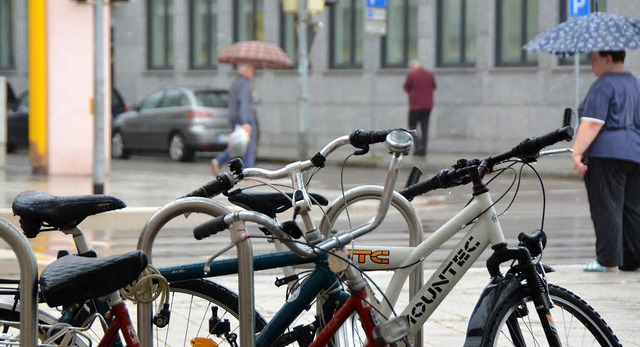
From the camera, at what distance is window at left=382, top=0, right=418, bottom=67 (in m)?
30.3

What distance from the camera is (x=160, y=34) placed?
35.9 meters

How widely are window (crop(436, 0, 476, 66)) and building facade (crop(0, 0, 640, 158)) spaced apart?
0.02 metres

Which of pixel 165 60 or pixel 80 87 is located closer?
pixel 80 87

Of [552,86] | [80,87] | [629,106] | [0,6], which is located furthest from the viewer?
[0,6]

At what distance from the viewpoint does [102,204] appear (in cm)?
455

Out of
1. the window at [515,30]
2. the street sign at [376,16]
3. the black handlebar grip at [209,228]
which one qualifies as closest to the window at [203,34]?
the window at [515,30]

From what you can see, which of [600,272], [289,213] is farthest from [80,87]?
[600,272]

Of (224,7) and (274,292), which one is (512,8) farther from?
(274,292)

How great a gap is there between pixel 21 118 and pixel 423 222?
17479mm

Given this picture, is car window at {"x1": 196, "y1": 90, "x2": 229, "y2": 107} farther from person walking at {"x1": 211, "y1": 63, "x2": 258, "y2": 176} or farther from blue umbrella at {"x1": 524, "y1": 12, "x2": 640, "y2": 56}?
blue umbrella at {"x1": 524, "y1": 12, "x2": 640, "y2": 56}

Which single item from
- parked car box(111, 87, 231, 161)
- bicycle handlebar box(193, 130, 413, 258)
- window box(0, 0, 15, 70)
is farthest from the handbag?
window box(0, 0, 15, 70)

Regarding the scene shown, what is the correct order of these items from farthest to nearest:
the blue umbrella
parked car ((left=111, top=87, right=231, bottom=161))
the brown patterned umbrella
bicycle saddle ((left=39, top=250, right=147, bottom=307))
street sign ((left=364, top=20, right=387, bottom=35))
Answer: parked car ((left=111, top=87, right=231, bottom=161)), the brown patterned umbrella, street sign ((left=364, top=20, right=387, bottom=35)), the blue umbrella, bicycle saddle ((left=39, top=250, right=147, bottom=307))

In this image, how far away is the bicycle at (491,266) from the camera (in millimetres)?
4816

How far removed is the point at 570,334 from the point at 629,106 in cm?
505
